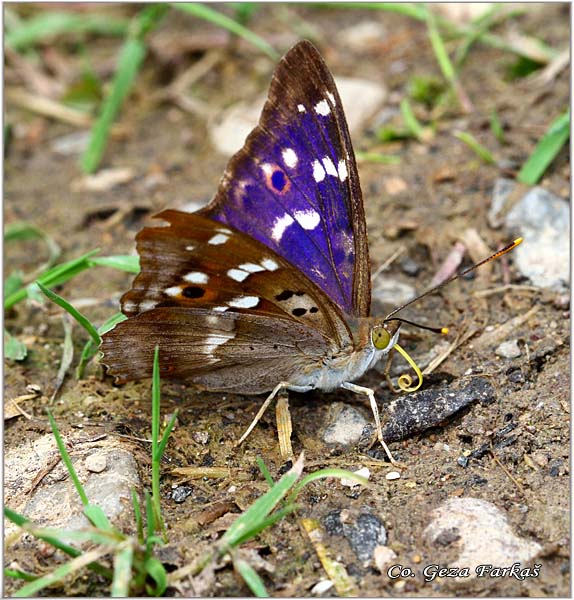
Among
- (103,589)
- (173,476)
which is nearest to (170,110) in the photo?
(173,476)

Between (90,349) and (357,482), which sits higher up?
(90,349)

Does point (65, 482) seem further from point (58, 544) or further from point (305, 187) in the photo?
point (305, 187)

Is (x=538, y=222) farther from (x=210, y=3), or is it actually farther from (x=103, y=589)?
(x=210, y=3)

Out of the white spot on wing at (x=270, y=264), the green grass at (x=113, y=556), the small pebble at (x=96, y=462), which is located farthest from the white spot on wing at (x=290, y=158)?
the small pebble at (x=96, y=462)

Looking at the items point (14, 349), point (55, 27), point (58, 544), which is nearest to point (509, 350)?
point (58, 544)

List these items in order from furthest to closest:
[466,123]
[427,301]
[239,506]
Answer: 1. [466,123]
2. [427,301]
3. [239,506]

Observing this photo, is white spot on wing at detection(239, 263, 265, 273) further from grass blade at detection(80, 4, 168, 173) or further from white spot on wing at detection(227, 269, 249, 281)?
grass blade at detection(80, 4, 168, 173)

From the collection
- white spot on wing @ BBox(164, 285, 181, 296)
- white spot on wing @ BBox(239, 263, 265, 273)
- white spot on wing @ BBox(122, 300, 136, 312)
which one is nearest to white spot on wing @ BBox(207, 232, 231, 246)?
white spot on wing @ BBox(239, 263, 265, 273)
